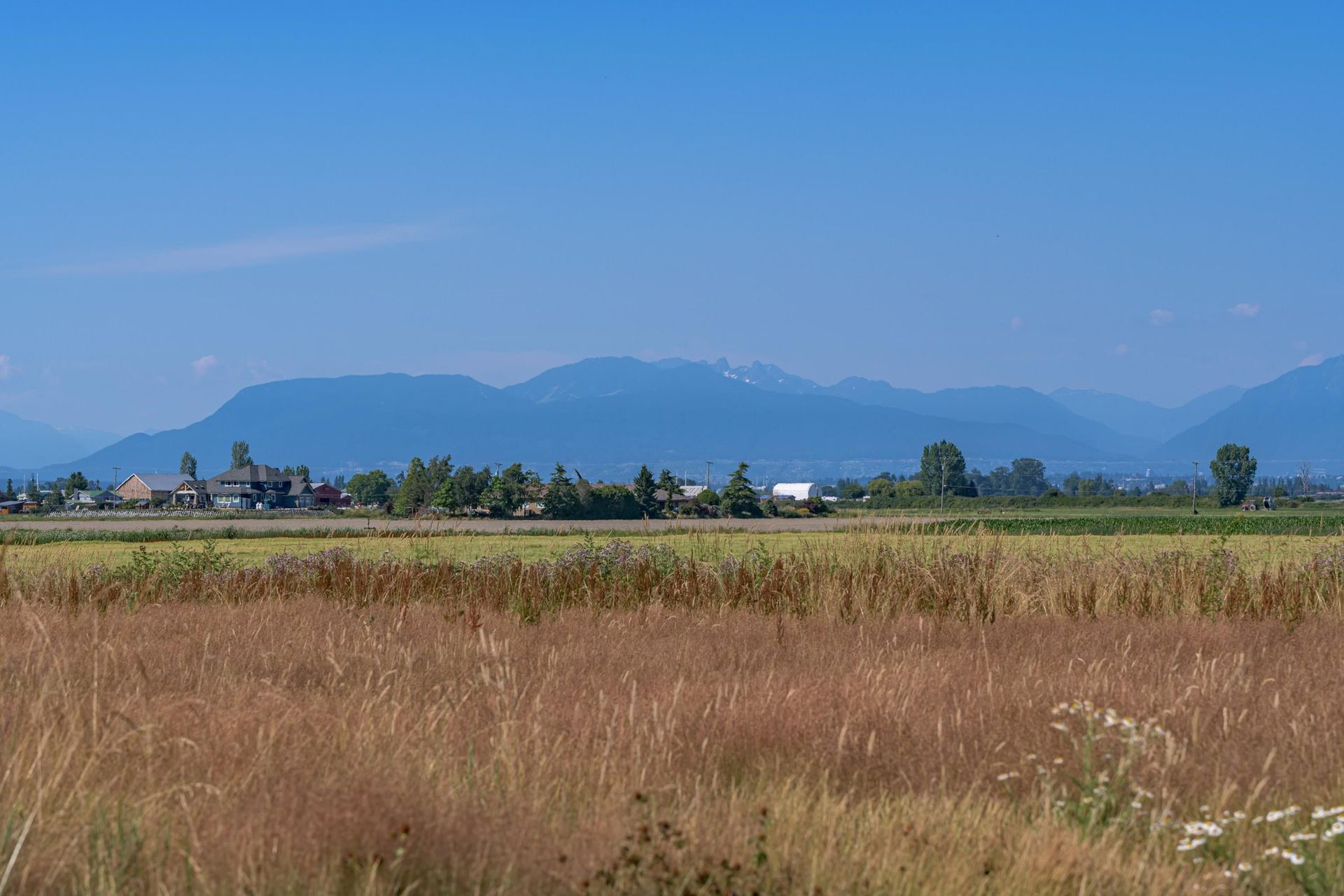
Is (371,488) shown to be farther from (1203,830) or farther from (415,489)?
(1203,830)

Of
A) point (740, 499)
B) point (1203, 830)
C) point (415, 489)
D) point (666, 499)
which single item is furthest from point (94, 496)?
point (1203, 830)

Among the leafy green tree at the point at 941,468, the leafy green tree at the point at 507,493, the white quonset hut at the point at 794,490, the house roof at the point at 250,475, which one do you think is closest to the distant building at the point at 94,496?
the house roof at the point at 250,475

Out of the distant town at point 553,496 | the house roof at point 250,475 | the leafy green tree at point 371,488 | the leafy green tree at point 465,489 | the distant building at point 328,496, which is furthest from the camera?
the distant building at point 328,496

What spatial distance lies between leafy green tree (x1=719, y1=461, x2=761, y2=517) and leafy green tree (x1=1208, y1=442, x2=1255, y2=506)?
74738 millimetres

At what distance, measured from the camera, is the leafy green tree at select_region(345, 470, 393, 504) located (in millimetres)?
152625

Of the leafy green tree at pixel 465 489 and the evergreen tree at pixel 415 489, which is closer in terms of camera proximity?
the leafy green tree at pixel 465 489

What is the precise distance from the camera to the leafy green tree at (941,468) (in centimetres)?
15688

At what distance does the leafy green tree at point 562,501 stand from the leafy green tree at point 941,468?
8104 centimetres

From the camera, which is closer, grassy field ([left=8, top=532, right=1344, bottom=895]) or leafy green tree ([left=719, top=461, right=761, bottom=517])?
grassy field ([left=8, top=532, right=1344, bottom=895])

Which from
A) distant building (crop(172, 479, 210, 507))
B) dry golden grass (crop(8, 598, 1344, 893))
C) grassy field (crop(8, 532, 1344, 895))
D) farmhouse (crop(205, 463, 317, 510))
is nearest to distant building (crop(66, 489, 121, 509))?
distant building (crop(172, 479, 210, 507))

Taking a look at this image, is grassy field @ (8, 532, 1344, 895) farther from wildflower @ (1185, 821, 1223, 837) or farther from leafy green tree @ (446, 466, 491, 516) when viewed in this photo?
leafy green tree @ (446, 466, 491, 516)

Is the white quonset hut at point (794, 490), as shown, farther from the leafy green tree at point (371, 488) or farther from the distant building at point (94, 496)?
the distant building at point (94, 496)

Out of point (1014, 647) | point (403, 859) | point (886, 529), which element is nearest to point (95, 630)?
point (403, 859)

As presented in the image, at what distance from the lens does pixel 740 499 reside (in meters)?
90.2
